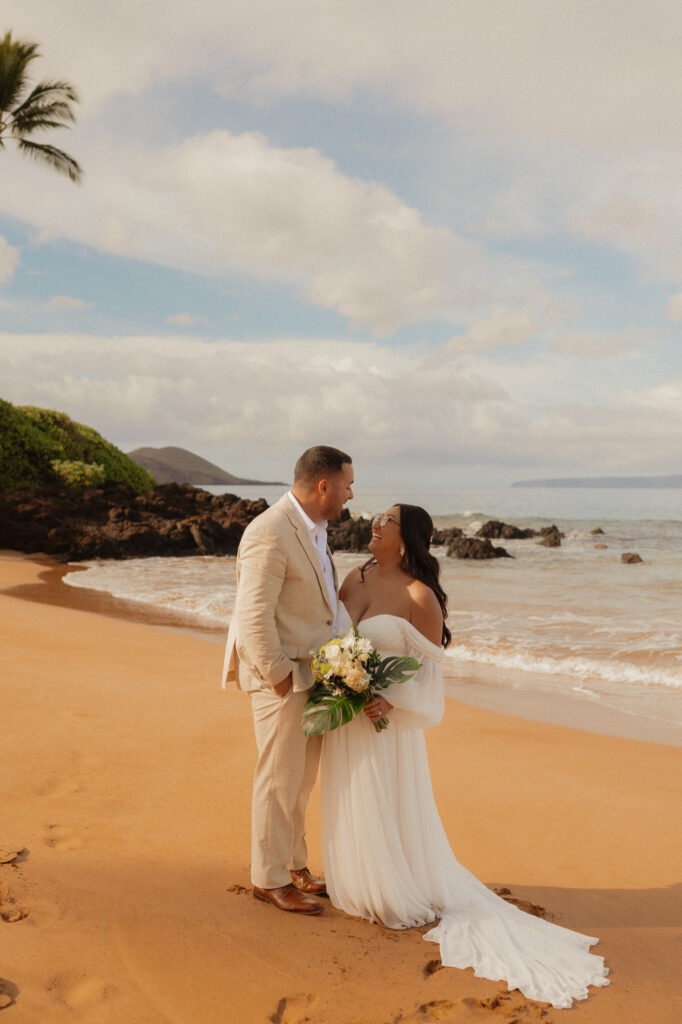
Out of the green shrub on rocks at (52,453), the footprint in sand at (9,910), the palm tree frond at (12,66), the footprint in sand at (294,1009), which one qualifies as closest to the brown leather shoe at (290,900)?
the footprint in sand at (294,1009)

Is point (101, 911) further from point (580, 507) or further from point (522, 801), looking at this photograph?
point (580, 507)

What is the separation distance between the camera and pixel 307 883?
159 inches

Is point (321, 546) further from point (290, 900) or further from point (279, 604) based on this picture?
point (290, 900)

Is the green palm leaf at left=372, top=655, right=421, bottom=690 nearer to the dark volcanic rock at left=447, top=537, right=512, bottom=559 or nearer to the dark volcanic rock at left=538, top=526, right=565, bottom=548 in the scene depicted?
the dark volcanic rock at left=447, top=537, right=512, bottom=559

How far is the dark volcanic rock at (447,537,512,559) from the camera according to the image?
27.4m

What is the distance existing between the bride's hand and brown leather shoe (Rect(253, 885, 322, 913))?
957mm

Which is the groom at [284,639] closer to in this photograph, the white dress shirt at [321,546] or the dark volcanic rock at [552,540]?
the white dress shirt at [321,546]

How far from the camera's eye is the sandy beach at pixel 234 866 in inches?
120

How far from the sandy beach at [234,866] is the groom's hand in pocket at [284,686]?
104 centimetres

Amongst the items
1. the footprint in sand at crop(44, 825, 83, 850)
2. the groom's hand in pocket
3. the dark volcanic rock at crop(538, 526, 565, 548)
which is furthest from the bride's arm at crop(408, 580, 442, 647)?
the dark volcanic rock at crop(538, 526, 565, 548)

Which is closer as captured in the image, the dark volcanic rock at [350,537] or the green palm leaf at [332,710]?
the green palm leaf at [332,710]

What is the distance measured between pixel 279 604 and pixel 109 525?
69.0 ft

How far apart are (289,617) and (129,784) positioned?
2.40 metres

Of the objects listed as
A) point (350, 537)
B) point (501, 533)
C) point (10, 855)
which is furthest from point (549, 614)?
point (501, 533)
